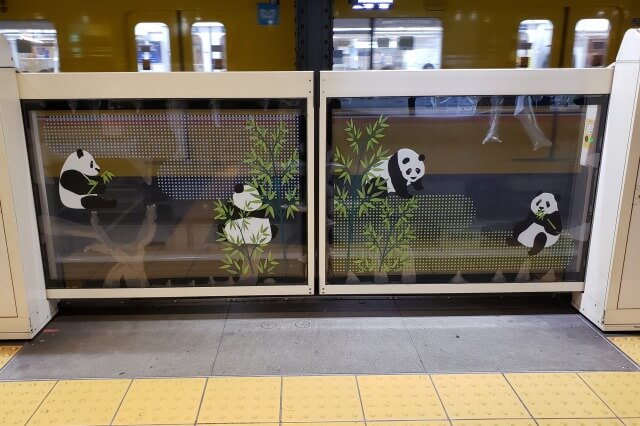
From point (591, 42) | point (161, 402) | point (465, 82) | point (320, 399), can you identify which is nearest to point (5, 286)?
point (161, 402)

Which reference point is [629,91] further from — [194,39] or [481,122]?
[194,39]

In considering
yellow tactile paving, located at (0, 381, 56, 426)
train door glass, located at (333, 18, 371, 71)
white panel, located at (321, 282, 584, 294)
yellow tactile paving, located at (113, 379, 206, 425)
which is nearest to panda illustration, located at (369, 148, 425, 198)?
white panel, located at (321, 282, 584, 294)

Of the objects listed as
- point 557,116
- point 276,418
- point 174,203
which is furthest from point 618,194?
point 174,203

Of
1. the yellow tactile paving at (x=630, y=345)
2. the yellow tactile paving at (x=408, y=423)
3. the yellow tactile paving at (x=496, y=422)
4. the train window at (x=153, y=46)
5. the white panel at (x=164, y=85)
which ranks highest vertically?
the train window at (x=153, y=46)

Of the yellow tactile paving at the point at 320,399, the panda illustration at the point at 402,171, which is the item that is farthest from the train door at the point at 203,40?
the yellow tactile paving at the point at 320,399

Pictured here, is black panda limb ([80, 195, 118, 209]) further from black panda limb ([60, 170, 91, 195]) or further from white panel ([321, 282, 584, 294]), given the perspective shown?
white panel ([321, 282, 584, 294])

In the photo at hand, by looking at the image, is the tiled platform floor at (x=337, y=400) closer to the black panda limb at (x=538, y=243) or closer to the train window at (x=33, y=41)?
the black panda limb at (x=538, y=243)

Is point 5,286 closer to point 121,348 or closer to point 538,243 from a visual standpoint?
point 121,348

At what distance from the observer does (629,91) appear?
2.48 m

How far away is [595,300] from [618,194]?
0.66 m

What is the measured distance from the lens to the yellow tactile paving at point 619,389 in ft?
6.78

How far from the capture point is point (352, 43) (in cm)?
502

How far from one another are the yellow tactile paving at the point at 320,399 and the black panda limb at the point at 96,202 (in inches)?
58.6

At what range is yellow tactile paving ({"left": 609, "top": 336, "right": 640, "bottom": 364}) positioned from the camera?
2.49 meters
